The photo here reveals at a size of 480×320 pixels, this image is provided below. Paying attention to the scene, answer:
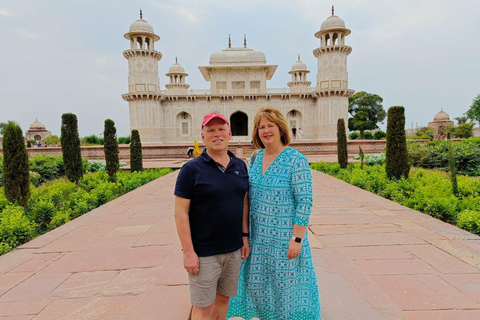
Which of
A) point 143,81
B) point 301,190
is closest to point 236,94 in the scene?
point 143,81

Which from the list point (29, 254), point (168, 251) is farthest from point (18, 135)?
point (168, 251)

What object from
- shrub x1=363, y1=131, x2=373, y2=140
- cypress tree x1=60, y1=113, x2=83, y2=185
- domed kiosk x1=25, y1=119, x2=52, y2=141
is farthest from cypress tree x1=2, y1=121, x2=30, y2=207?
domed kiosk x1=25, y1=119, x2=52, y2=141

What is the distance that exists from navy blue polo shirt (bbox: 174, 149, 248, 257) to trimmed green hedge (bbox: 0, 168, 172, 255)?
3.37 meters

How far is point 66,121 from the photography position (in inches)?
321

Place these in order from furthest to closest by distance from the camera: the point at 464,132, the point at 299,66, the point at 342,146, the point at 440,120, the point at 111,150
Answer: the point at 440,120 < the point at 299,66 < the point at 464,132 < the point at 342,146 < the point at 111,150

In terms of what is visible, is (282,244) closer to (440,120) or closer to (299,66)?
(299,66)

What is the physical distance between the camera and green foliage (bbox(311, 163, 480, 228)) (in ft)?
14.9

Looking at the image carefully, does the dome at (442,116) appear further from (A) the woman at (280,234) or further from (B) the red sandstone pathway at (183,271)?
(A) the woman at (280,234)

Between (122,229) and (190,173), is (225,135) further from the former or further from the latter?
(122,229)

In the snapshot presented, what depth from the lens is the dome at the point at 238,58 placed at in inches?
1120

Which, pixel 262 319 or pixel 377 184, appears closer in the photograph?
pixel 262 319

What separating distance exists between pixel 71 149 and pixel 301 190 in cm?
797

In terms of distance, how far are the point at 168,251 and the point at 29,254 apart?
1.62 metres

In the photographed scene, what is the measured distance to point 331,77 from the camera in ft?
83.7
